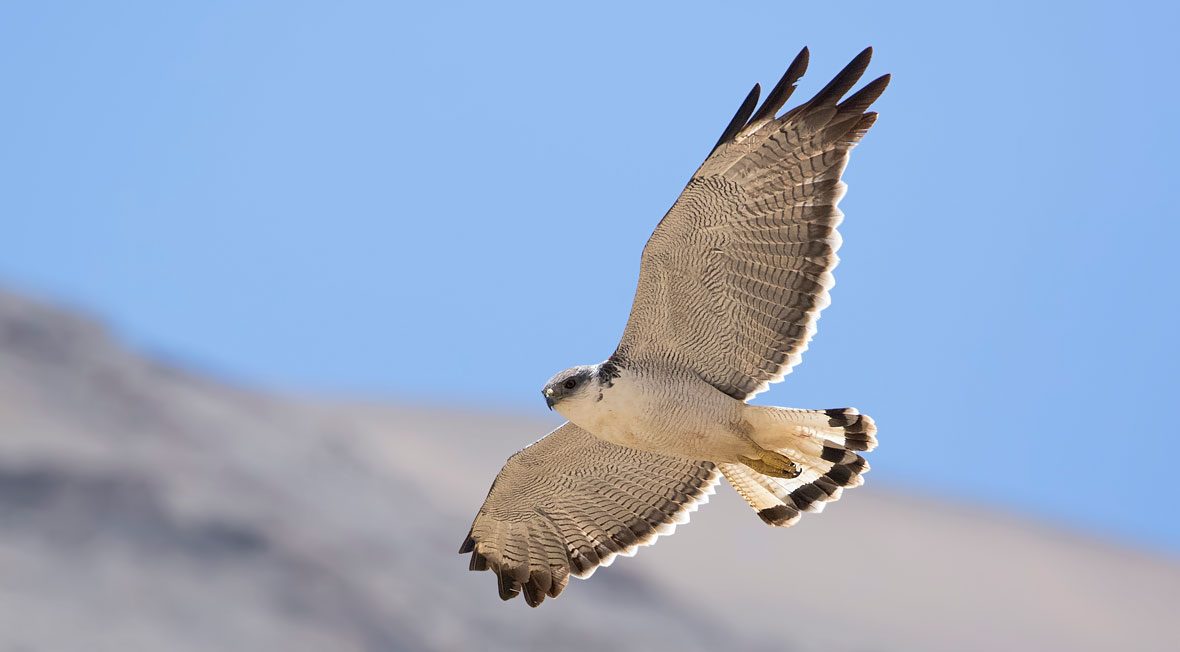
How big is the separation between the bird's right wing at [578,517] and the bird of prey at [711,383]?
0.01m

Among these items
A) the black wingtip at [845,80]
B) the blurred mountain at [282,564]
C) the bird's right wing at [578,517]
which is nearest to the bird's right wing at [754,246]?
the black wingtip at [845,80]

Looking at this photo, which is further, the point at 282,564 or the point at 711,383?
the point at 282,564

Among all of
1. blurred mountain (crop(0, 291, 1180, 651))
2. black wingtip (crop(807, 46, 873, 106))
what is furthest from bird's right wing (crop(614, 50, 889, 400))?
blurred mountain (crop(0, 291, 1180, 651))

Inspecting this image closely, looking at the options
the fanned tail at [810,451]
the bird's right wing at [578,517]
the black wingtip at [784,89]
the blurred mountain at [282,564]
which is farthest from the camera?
the blurred mountain at [282,564]

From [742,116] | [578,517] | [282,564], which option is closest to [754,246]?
[742,116]

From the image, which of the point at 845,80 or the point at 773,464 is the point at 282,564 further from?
the point at 845,80

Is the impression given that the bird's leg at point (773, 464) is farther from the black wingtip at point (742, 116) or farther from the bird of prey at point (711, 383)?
the black wingtip at point (742, 116)

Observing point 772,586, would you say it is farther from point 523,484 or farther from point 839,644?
point 523,484

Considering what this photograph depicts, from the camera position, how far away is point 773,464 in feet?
30.9

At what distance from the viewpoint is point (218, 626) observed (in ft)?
79.1

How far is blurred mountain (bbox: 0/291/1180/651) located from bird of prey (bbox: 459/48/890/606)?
13.6 m

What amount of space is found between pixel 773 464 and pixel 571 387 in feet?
4.92

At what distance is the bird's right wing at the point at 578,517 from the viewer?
33.7 ft

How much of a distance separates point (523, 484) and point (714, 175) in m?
2.83
